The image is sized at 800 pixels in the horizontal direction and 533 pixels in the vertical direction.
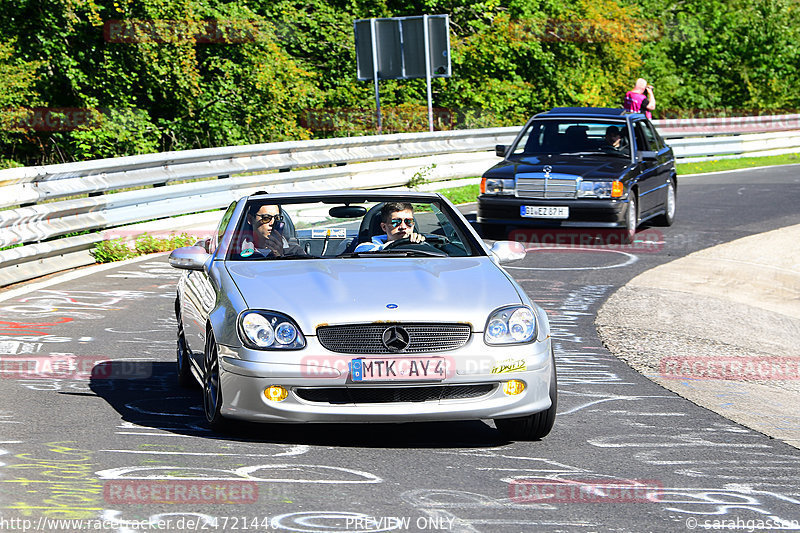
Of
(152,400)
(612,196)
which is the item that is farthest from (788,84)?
(152,400)

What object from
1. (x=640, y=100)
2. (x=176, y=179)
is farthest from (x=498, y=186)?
(x=640, y=100)

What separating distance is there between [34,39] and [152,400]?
1978 centimetres

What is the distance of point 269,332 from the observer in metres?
6.09

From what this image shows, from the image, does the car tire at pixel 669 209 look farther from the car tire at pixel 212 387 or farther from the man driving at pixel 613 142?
the car tire at pixel 212 387

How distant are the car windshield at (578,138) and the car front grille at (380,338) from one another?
34.5 feet

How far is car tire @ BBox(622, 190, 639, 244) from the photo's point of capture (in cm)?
1549

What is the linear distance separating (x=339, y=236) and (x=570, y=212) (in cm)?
807

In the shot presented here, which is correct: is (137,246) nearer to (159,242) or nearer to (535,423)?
(159,242)

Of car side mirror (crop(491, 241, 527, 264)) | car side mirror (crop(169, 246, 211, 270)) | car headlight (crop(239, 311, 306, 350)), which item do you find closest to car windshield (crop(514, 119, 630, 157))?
car side mirror (crop(491, 241, 527, 264))

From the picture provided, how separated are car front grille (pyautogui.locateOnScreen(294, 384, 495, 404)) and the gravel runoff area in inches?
74.3

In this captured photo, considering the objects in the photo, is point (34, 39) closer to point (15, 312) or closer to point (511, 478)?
point (15, 312)

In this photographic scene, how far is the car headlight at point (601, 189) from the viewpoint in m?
15.3

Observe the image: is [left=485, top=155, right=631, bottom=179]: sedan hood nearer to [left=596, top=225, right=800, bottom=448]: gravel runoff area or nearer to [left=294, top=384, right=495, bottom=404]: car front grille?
[left=596, top=225, right=800, bottom=448]: gravel runoff area

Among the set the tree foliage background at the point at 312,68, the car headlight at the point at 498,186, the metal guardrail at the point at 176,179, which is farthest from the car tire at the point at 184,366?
the tree foliage background at the point at 312,68
